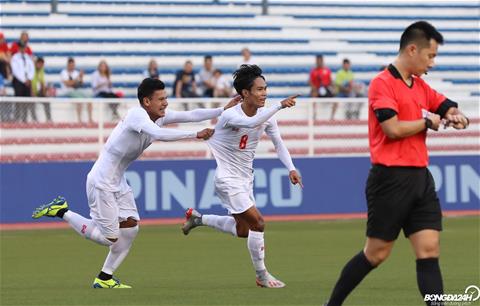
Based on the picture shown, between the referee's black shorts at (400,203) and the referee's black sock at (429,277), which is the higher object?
the referee's black shorts at (400,203)

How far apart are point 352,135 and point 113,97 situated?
501 cm

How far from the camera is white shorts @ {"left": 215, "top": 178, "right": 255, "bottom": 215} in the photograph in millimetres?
13805

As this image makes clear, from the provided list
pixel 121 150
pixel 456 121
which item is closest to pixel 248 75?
pixel 121 150

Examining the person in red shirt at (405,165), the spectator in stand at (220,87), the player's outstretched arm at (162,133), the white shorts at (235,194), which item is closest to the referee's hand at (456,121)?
the person in red shirt at (405,165)

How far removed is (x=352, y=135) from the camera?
26797 mm

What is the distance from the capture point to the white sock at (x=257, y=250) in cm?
1331

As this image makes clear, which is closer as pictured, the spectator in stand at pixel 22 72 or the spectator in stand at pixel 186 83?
the spectator in stand at pixel 22 72

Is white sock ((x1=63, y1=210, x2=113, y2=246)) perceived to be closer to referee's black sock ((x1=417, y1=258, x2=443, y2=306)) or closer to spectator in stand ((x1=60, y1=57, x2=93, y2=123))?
referee's black sock ((x1=417, y1=258, x2=443, y2=306))

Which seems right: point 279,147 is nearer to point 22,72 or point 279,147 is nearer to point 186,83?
point 22,72

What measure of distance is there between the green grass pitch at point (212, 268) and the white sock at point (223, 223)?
1.71 feet

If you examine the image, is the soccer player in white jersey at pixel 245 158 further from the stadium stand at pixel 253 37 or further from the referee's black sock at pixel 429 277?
the stadium stand at pixel 253 37

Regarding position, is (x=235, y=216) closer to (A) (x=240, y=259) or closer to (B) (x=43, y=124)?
(A) (x=240, y=259)

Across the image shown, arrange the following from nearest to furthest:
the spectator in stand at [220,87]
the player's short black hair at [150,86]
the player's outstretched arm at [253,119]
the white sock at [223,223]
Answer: the player's outstretched arm at [253,119] → the player's short black hair at [150,86] → the white sock at [223,223] → the spectator in stand at [220,87]

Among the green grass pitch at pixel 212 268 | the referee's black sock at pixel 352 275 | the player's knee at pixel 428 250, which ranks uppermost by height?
the player's knee at pixel 428 250
